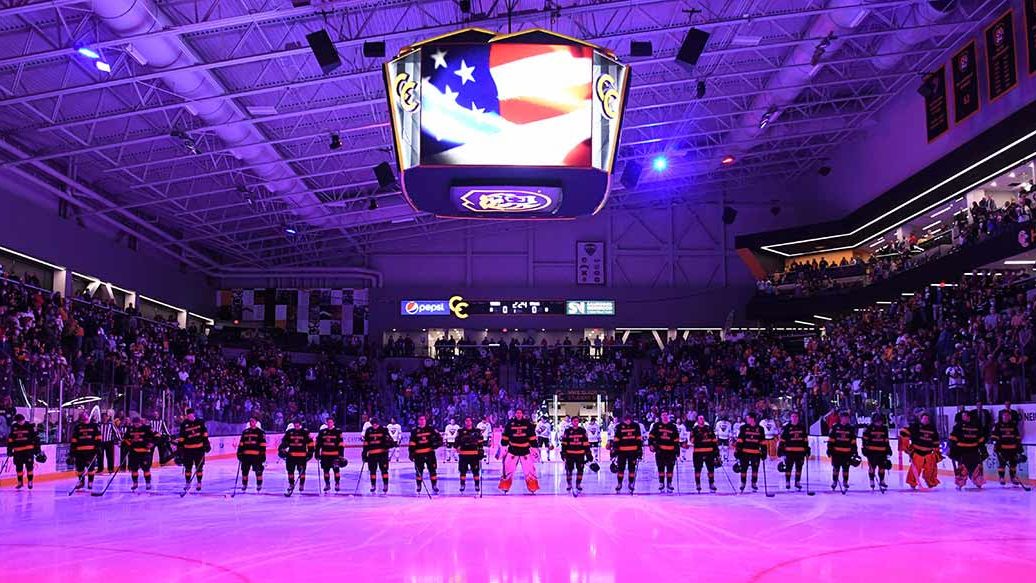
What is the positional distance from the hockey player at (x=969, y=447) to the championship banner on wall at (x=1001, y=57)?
1087cm

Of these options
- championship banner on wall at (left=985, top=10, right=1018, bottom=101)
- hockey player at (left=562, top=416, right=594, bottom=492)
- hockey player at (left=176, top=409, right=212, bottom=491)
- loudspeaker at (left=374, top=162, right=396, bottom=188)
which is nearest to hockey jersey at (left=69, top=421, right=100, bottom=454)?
hockey player at (left=176, top=409, right=212, bottom=491)

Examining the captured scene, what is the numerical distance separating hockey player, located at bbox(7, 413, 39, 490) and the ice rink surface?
63 centimetres

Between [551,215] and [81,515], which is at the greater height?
[551,215]

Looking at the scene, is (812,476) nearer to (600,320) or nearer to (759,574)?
(759,574)

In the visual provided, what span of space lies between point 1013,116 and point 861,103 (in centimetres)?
847

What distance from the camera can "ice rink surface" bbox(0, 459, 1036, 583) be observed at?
8820 millimetres

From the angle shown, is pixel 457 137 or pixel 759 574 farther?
pixel 457 137

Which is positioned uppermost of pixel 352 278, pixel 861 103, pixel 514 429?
pixel 861 103

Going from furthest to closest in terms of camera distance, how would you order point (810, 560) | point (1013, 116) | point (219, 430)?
point (219, 430), point (1013, 116), point (810, 560)

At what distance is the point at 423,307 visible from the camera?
44.1 metres

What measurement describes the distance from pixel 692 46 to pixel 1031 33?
961cm

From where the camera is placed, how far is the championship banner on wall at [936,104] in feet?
93.7

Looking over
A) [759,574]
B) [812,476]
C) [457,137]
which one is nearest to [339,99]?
[457,137]

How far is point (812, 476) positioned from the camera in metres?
21.6
